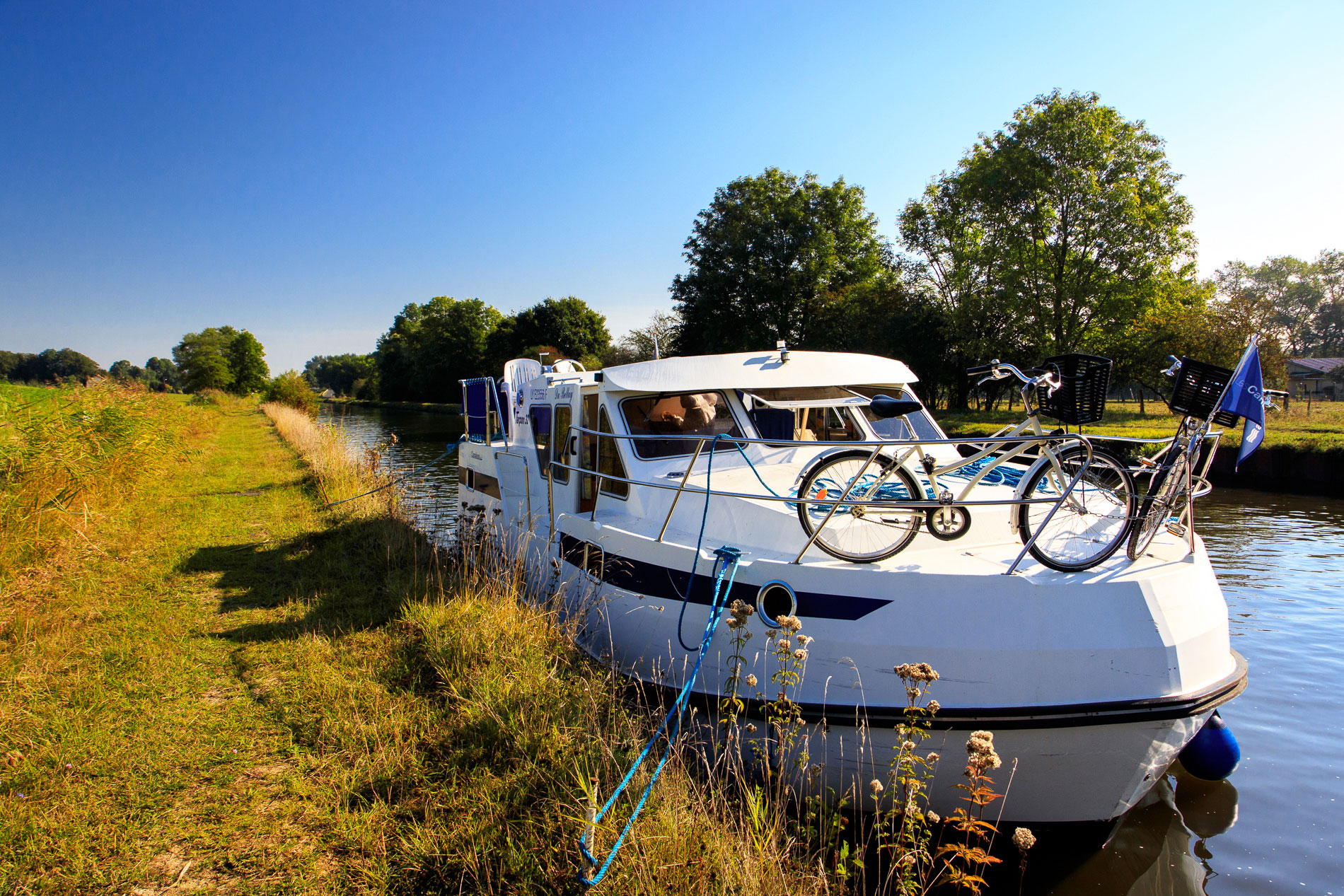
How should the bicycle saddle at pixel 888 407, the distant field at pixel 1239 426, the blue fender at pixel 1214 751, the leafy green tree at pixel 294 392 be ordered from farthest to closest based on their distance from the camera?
the leafy green tree at pixel 294 392 < the distant field at pixel 1239 426 < the blue fender at pixel 1214 751 < the bicycle saddle at pixel 888 407

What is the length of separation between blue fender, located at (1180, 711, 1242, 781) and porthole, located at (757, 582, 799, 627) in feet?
9.04

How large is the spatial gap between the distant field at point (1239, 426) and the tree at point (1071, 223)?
11.9 feet

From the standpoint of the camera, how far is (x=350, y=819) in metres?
3.10

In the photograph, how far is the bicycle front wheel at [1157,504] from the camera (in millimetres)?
3521

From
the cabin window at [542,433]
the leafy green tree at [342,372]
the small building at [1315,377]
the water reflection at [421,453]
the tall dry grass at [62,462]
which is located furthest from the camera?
the leafy green tree at [342,372]

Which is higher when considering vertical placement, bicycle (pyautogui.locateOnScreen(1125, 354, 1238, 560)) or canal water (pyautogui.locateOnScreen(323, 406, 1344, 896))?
bicycle (pyautogui.locateOnScreen(1125, 354, 1238, 560))

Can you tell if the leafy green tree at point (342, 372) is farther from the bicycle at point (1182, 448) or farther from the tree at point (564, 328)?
the bicycle at point (1182, 448)

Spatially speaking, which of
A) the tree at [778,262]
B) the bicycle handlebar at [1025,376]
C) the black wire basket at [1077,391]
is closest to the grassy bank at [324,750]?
the bicycle handlebar at [1025,376]

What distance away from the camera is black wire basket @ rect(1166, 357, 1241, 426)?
3385mm

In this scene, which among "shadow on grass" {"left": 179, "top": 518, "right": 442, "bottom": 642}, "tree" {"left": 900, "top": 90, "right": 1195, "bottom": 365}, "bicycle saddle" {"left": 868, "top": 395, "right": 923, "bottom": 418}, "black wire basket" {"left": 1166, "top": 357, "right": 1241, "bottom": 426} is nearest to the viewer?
"black wire basket" {"left": 1166, "top": 357, "right": 1241, "bottom": 426}

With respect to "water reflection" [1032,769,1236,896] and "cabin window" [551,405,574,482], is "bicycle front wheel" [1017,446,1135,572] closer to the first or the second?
"water reflection" [1032,769,1236,896]

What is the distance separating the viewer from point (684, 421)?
5.35 m

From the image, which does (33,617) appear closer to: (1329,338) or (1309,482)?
(1309,482)

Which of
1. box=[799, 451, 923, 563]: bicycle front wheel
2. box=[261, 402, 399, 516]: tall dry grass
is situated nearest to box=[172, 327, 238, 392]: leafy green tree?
box=[261, 402, 399, 516]: tall dry grass
